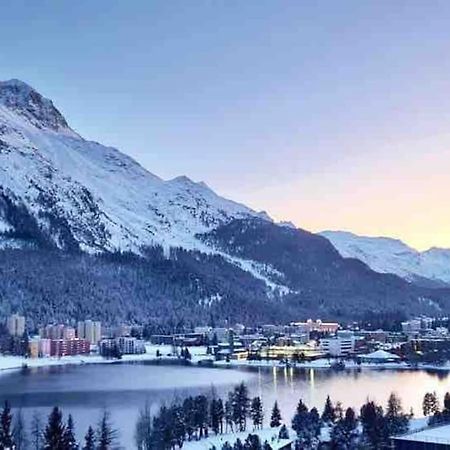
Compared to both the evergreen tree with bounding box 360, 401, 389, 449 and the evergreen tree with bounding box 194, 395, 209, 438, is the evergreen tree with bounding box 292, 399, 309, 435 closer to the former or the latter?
the evergreen tree with bounding box 360, 401, 389, 449

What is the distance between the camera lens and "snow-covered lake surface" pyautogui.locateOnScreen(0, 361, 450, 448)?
163 feet

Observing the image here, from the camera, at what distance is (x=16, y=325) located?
350 ft

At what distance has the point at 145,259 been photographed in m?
175

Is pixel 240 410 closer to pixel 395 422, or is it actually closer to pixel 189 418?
pixel 189 418

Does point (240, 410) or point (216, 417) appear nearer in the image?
point (216, 417)

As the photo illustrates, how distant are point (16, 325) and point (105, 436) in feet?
254

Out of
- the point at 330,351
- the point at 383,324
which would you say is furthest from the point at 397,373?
the point at 383,324

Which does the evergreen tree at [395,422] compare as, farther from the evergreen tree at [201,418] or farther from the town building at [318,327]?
the town building at [318,327]

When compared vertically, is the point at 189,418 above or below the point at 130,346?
below

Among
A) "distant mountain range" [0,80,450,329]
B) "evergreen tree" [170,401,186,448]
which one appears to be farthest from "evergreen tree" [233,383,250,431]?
"distant mountain range" [0,80,450,329]

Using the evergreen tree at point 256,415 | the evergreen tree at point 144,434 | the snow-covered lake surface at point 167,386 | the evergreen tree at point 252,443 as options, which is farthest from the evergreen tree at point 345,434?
the snow-covered lake surface at point 167,386

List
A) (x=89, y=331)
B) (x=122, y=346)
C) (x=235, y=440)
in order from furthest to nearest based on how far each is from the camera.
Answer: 1. (x=89, y=331)
2. (x=122, y=346)
3. (x=235, y=440)

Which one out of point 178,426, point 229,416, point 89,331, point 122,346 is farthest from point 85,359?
point 178,426

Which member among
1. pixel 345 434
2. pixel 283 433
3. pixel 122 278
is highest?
pixel 122 278
